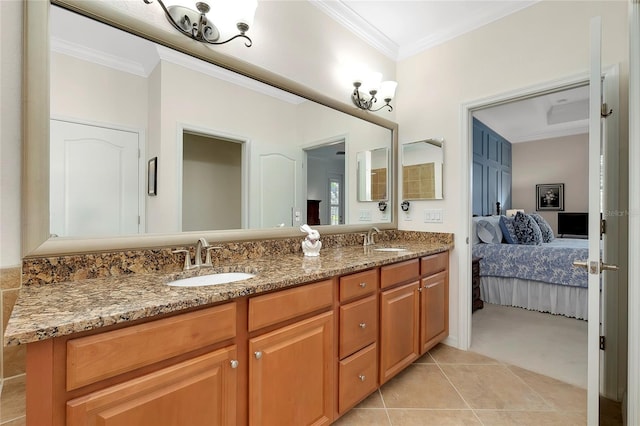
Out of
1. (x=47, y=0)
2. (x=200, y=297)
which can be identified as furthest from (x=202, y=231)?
(x=47, y=0)

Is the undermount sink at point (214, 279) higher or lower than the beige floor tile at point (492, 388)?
higher

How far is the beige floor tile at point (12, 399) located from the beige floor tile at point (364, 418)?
4.35 ft

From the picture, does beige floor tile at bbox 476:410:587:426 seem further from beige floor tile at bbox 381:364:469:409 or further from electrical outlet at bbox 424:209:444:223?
electrical outlet at bbox 424:209:444:223

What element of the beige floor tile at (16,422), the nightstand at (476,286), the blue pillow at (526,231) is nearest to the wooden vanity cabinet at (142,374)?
the beige floor tile at (16,422)

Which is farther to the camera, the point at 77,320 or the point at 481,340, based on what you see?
the point at 481,340

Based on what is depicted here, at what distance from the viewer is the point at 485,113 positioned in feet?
15.1

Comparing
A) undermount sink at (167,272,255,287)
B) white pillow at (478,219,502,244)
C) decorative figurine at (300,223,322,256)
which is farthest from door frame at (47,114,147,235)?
white pillow at (478,219,502,244)

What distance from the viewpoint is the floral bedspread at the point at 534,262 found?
10.3 ft

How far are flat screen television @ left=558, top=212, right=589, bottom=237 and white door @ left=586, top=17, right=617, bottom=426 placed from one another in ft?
17.8

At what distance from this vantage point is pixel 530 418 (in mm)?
1636

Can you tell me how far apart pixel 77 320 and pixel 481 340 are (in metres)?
2.90

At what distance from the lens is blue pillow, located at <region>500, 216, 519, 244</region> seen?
12.5ft

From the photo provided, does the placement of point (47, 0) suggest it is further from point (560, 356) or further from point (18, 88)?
point (560, 356)

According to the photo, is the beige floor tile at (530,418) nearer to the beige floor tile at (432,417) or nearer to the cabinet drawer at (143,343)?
the beige floor tile at (432,417)
